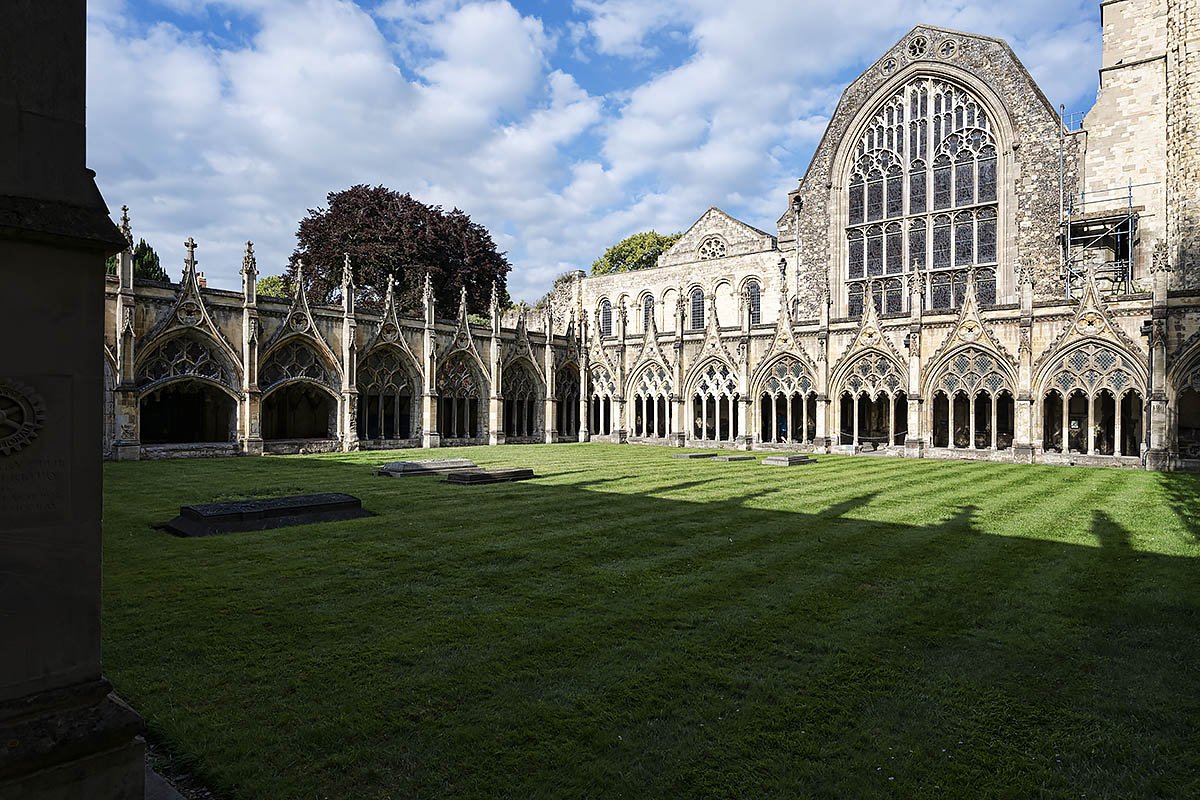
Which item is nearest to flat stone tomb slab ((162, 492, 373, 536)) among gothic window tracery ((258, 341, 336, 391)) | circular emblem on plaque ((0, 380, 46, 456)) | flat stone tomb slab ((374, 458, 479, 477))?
flat stone tomb slab ((374, 458, 479, 477))

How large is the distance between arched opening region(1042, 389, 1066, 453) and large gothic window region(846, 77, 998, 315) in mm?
5883

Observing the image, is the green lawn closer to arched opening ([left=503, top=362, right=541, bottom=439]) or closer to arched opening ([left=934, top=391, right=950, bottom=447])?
arched opening ([left=934, top=391, right=950, bottom=447])

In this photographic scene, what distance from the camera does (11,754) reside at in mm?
2496

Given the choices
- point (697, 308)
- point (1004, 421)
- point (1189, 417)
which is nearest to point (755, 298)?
point (697, 308)

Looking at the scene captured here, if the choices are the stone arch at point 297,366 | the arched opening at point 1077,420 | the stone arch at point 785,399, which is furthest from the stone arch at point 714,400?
the stone arch at point 297,366

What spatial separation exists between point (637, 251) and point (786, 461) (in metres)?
46.4

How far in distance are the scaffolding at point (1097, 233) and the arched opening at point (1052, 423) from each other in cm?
425

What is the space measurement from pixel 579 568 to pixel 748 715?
11.4 feet

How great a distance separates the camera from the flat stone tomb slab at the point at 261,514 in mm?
9258

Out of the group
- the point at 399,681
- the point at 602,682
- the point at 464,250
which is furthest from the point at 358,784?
the point at 464,250

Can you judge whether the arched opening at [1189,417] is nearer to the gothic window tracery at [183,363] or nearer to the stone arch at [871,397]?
the stone arch at [871,397]

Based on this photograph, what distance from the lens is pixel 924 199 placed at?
106 feet

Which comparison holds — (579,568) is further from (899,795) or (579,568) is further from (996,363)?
(996,363)

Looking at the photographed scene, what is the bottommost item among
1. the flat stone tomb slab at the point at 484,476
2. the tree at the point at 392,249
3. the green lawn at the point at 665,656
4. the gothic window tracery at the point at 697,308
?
the green lawn at the point at 665,656
